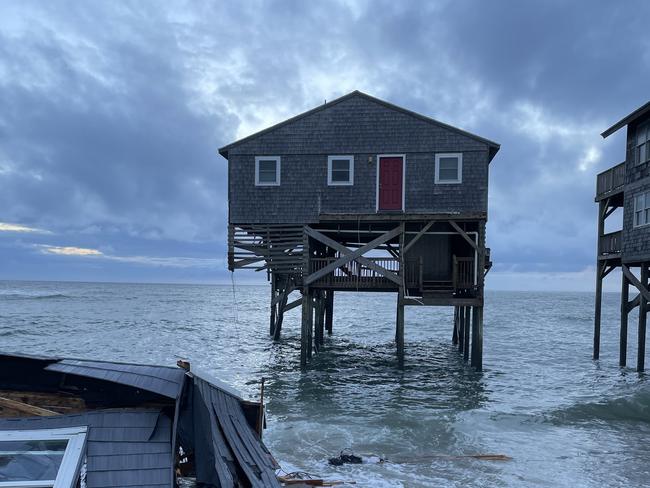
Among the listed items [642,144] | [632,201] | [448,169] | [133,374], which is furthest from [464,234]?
[133,374]

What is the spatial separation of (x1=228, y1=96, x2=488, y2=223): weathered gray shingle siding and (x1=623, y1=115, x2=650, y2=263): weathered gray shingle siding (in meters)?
6.09

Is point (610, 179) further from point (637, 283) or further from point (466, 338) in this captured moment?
point (466, 338)

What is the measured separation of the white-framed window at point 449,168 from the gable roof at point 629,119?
702 centimetres

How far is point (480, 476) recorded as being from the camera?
32.9 feet

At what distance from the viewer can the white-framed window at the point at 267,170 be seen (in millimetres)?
19188

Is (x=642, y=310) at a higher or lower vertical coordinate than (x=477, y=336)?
higher

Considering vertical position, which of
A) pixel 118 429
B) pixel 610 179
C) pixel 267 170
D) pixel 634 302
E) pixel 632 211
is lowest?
pixel 118 429

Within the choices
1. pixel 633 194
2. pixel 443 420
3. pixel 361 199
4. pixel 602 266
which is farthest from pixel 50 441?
pixel 602 266

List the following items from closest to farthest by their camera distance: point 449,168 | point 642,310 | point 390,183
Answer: point 449,168, point 390,183, point 642,310

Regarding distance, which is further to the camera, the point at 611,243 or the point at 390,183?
the point at 611,243

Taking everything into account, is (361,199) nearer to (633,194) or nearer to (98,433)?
(633,194)

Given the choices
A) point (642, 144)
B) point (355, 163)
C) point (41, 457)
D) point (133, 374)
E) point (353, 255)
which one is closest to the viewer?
point (41, 457)

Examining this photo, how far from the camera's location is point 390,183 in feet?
61.4

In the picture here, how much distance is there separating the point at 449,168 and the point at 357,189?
11.2 feet
